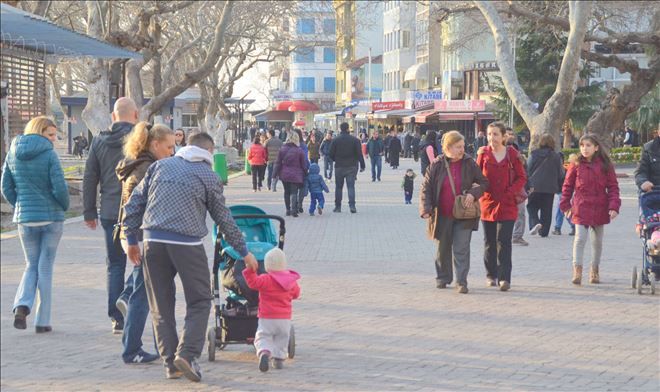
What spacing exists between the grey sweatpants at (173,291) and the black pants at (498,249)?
17.9 ft

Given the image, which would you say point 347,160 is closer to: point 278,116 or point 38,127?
point 38,127

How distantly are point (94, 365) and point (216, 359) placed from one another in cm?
93

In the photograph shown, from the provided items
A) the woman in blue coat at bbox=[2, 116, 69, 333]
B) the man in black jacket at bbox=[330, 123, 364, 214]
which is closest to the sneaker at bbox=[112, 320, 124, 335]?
the woman in blue coat at bbox=[2, 116, 69, 333]

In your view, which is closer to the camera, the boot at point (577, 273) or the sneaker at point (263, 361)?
the sneaker at point (263, 361)

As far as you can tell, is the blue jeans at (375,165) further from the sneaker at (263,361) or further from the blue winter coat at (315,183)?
the sneaker at (263,361)

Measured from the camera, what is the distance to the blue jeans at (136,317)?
766cm

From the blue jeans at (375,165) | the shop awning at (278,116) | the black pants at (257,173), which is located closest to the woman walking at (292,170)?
the black pants at (257,173)

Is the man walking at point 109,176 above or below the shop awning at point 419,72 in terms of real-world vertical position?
below

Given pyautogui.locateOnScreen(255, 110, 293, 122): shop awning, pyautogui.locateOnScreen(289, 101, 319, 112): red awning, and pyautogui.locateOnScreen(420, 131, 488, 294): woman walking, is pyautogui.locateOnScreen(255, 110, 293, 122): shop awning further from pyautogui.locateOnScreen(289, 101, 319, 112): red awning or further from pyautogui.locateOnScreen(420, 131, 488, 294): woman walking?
pyautogui.locateOnScreen(420, 131, 488, 294): woman walking

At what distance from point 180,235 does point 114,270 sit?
2003 mm

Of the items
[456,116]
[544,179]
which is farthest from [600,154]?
[456,116]

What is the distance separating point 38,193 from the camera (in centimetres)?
813

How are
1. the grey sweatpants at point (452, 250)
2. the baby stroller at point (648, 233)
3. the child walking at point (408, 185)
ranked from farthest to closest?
the child walking at point (408, 185) → the grey sweatpants at point (452, 250) → the baby stroller at point (648, 233)

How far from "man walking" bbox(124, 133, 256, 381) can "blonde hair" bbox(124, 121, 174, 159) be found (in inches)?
19.2
